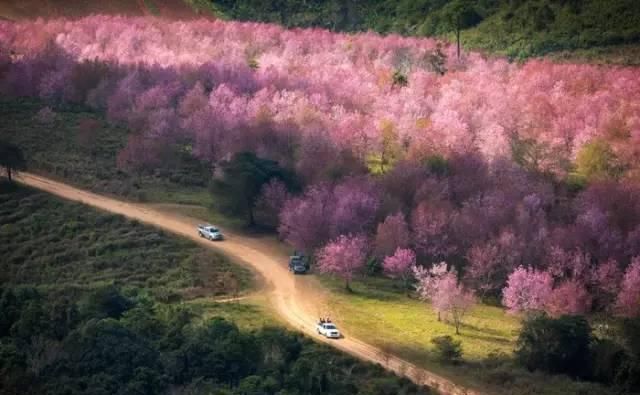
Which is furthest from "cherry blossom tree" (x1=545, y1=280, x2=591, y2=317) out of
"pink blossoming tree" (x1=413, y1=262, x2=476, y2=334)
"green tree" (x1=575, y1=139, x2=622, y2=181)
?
"green tree" (x1=575, y1=139, x2=622, y2=181)

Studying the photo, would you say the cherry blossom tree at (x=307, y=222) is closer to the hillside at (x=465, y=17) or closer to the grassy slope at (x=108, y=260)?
the grassy slope at (x=108, y=260)

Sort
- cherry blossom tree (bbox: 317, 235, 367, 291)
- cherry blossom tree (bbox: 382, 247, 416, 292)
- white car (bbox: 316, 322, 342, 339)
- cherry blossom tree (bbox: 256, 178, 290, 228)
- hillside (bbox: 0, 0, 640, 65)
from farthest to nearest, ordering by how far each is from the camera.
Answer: hillside (bbox: 0, 0, 640, 65), cherry blossom tree (bbox: 256, 178, 290, 228), cherry blossom tree (bbox: 382, 247, 416, 292), cherry blossom tree (bbox: 317, 235, 367, 291), white car (bbox: 316, 322, 342, 339)

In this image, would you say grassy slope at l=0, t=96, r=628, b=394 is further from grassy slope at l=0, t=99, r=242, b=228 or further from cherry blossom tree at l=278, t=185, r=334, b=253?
cherry blossom tree at l=278, t=185, r=334, b=253

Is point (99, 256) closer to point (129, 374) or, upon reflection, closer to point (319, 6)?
point (129, 374)

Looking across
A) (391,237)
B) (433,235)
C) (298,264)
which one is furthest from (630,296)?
(298,264)

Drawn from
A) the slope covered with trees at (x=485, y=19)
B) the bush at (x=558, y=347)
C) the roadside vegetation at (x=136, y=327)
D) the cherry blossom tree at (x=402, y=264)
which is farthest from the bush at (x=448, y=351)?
the slope covered with trees at (x=485, y=19)
